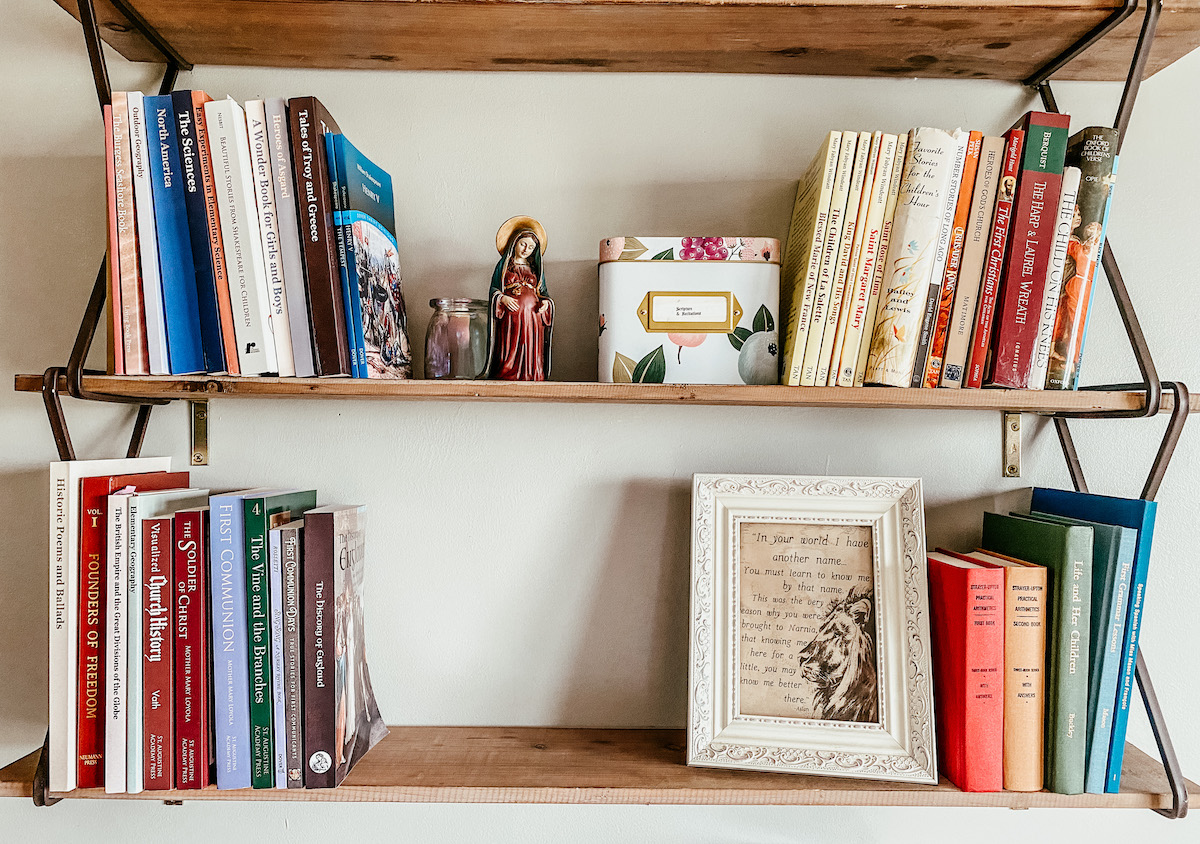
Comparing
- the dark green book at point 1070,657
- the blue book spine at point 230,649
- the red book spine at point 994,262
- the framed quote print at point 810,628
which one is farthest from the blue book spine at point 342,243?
the dark green book at point 1070,657

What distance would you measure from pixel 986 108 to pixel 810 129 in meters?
0.24

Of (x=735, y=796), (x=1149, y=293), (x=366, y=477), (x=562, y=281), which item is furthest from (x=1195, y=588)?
(x=366, y=477)

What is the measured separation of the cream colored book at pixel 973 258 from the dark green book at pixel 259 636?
0.78 m

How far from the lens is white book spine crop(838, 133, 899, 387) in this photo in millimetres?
838

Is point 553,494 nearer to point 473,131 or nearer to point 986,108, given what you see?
point 473,131

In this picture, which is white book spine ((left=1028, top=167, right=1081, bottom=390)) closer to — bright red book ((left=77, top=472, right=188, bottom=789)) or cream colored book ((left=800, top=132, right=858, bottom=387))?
cream colored book ((left=800, top=132, right=858, bottom=387))

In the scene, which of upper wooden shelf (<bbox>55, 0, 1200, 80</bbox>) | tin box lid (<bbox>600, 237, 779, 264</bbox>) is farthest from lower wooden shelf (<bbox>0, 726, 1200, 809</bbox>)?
upper wooden shelf (<bbox>55, 0, 1200, 80</bbox>)

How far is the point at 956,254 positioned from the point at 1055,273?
11 centimetres

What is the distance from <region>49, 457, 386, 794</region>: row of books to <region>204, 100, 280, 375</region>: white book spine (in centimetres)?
17

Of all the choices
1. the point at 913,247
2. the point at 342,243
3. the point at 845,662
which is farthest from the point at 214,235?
the point at 845,662

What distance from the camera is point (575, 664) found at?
3.45ft

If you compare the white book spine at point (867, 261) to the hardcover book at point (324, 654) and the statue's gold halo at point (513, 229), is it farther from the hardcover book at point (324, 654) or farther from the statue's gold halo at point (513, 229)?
the hardcover book at point (324, 654)

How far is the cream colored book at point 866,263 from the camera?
84 centimetres

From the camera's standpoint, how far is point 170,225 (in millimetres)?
834
